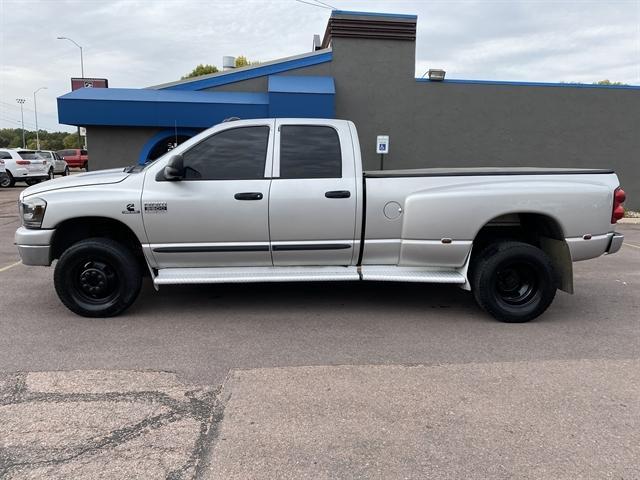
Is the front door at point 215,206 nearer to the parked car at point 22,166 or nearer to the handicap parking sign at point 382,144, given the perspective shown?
the handicap parking sign at point 382,144

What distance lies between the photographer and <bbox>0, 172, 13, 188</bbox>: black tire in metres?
24.1

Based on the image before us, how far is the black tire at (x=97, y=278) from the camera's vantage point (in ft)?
16.9

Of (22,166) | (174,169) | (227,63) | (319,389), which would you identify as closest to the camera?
(319,389)

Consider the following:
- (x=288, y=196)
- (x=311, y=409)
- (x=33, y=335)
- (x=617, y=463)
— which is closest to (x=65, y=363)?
(x=33, y=335)

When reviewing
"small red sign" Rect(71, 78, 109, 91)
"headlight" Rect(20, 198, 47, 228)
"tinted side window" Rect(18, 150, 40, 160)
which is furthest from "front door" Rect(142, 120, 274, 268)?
"tinted side window" Rect(18, 150, 40, 160)

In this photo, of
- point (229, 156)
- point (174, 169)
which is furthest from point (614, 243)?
point (174, 169)

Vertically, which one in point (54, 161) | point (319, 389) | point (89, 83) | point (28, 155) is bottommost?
point (319, 389)

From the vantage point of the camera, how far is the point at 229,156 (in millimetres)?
5270

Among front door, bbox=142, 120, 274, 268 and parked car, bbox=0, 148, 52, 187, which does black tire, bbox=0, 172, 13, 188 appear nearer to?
parked car, bbox=0, 148, 52, 187

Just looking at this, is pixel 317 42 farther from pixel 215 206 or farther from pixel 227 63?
pixel 215 206

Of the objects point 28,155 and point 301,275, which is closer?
point 301,275

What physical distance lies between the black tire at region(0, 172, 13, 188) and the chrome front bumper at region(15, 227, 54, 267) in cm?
2241

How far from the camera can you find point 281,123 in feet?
17.8

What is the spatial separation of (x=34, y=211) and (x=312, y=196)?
2767mm
